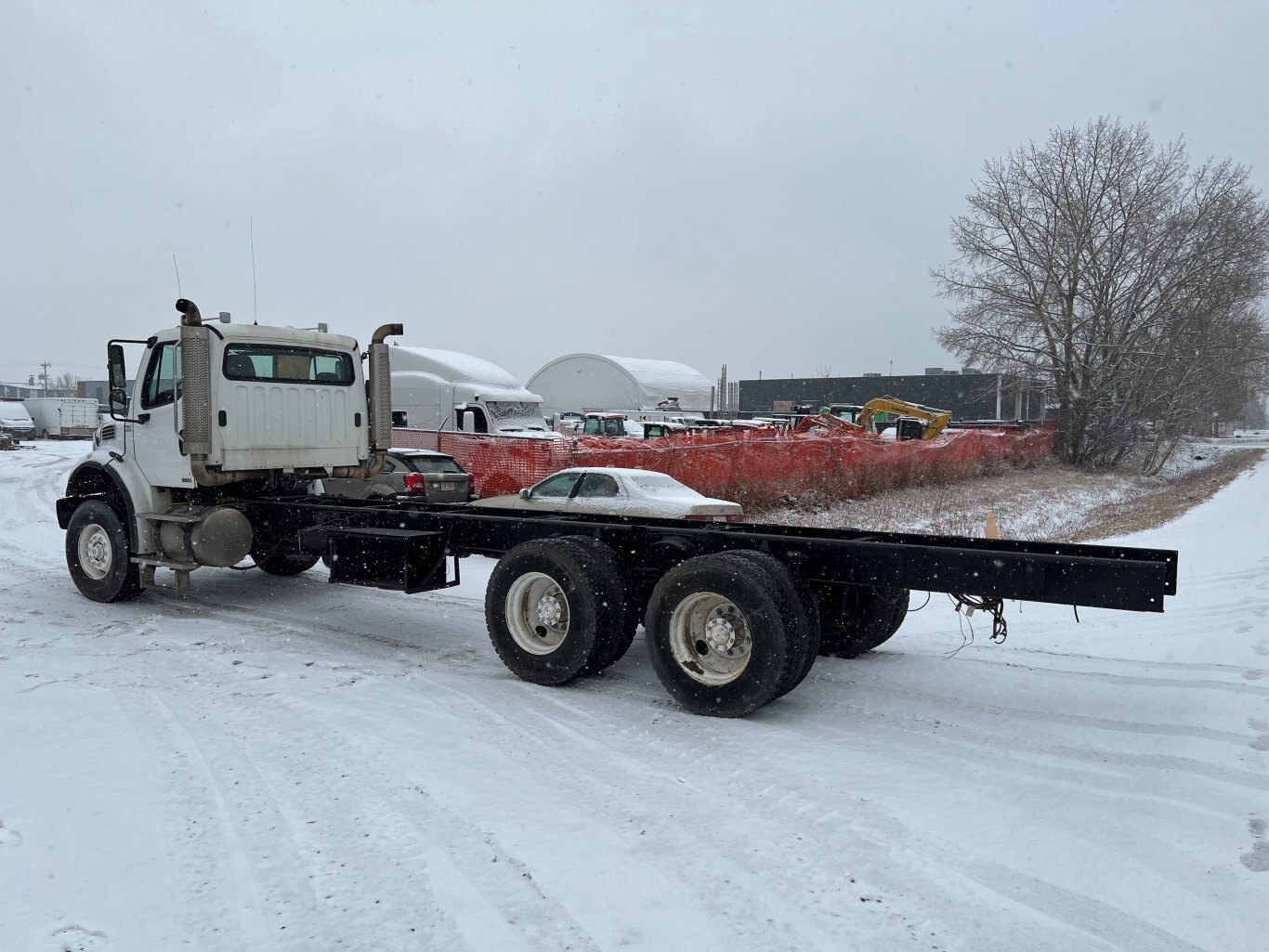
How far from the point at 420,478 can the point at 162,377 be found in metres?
4.95

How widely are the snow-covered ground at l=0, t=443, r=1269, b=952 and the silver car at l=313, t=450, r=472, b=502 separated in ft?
17.5

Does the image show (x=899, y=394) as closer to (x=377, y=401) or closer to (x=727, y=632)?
(x=377, y=401)

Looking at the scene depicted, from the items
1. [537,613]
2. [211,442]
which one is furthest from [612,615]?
[211,442]

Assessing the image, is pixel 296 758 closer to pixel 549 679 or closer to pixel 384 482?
pixel 549 679

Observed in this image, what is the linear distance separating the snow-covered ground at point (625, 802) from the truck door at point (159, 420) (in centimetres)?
182

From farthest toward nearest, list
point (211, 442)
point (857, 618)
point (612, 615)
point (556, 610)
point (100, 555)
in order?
point (100, 555), point (211, 442), point (857, 618), point (556, 610), point (612, 615)

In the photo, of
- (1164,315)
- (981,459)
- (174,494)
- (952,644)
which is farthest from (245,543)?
Result: (1164,315)

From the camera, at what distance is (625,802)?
448cm

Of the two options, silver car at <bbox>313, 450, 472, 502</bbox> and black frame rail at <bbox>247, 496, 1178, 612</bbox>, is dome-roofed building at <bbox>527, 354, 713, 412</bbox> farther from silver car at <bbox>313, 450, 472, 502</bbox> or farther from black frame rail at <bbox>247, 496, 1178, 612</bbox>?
black frame rail at <bbox>247, 496, 1178, 612</bbox>

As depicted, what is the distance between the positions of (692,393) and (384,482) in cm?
4973

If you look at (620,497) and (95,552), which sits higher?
(620,497)

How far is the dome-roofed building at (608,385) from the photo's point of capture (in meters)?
57.3

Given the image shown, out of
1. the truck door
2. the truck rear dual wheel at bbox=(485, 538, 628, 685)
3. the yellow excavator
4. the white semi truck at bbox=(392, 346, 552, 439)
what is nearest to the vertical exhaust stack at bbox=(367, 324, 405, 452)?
the truck door

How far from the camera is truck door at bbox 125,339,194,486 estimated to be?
8719 millimetres
